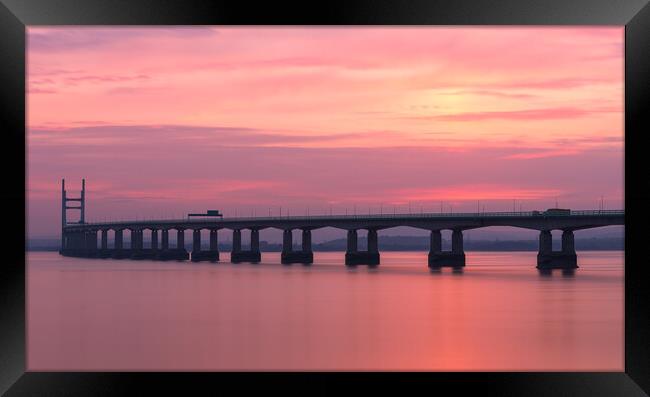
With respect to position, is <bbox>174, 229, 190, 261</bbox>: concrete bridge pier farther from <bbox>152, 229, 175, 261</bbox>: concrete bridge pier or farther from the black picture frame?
the black picture frame

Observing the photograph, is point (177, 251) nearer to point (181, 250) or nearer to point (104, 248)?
point (181, 250)

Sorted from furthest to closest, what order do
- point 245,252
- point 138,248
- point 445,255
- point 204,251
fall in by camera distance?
point 138,248 → point 204,251 → point 245,252 → point 445,255

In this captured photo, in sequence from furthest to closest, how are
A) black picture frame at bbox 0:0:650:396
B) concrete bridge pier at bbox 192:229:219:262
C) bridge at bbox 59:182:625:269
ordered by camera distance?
concrete bridge pier at bbox 192:229:219:262 → bridge at bbox 59:182:625:269 → black picture frame at bbox 0:0:650:396

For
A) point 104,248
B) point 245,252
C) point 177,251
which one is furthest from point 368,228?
point 104,248

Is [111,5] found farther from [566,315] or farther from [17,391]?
[566,315]

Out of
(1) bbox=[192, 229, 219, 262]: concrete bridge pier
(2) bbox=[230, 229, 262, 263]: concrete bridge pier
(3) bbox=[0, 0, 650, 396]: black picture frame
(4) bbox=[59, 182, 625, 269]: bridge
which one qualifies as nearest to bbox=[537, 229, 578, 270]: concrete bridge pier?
(4) bbox=[59, 182, 625, 269]: bridge
